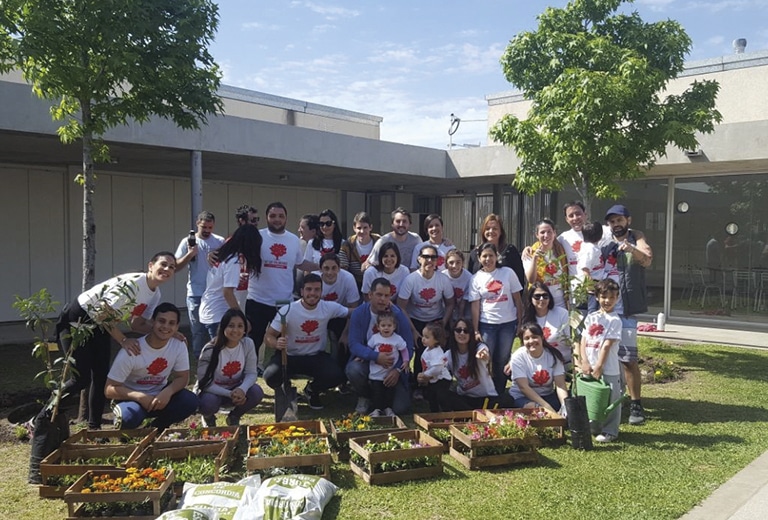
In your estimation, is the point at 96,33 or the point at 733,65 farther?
the point at 733,65

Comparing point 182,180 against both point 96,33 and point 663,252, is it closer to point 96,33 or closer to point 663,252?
point 96,33

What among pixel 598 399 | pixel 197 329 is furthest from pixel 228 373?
pixel 598 399

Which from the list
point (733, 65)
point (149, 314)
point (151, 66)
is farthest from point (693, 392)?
point (733, 65)

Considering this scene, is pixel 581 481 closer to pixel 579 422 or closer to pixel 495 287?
pixel 579 422

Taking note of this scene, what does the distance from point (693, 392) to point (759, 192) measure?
21.9ft

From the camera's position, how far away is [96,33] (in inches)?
196

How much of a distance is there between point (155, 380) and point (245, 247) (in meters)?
1.59

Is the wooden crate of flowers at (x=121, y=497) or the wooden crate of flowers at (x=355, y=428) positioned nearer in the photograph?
the wooden crate of flowers at (x=121, y=497)

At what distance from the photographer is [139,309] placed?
185 inches

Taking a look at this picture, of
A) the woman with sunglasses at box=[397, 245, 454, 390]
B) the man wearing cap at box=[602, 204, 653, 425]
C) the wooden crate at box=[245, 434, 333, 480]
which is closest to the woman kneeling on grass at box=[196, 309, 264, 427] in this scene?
the wooden crate at box=[245, 434, 333, 480]

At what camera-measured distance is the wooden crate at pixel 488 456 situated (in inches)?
166

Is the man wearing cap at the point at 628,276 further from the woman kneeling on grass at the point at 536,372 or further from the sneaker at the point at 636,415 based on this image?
the woman kneeling on grass at the point at 536,372

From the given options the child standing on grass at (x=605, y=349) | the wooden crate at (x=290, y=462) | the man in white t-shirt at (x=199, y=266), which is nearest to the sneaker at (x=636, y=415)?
the child standing on grass at (x=605, y=349)

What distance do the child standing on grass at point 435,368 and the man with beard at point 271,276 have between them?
1474 mm
